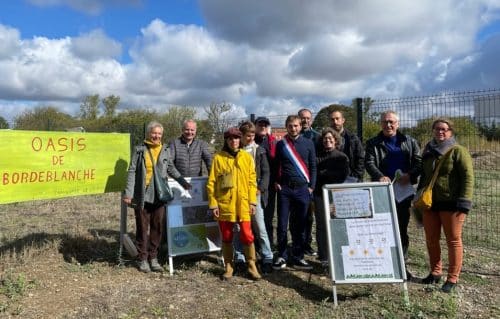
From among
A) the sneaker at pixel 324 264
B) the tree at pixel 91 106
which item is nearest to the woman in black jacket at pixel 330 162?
the sneaker at pixel 324 264

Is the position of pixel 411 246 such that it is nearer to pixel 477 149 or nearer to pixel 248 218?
pixel 477 149

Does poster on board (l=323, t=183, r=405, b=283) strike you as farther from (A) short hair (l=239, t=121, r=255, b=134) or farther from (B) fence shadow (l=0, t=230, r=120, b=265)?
(B) fence shadow (l=0, t=230, r=120, b=265)

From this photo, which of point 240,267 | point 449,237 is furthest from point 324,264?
point 449,237

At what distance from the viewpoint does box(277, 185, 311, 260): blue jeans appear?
5.26 m

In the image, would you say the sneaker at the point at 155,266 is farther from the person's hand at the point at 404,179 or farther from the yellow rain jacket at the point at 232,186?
the person's hand at the point at 404,179

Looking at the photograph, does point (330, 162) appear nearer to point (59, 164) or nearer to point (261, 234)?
point (261, 234)

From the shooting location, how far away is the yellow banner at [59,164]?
5.12 m

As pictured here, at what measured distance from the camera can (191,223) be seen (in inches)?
227

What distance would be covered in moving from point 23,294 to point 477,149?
6.52 metres

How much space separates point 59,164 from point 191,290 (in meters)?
2.35

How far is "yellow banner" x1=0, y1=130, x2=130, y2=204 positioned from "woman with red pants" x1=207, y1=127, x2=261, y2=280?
1.75 metres

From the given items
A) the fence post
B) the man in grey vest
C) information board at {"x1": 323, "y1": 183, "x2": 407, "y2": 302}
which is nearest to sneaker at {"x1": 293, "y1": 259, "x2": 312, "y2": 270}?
information board at {"x1": 323, "y1": 183, "x2": 407, "y2": 302}

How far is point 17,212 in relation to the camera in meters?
9.31

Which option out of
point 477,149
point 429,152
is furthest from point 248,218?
point 477,149
